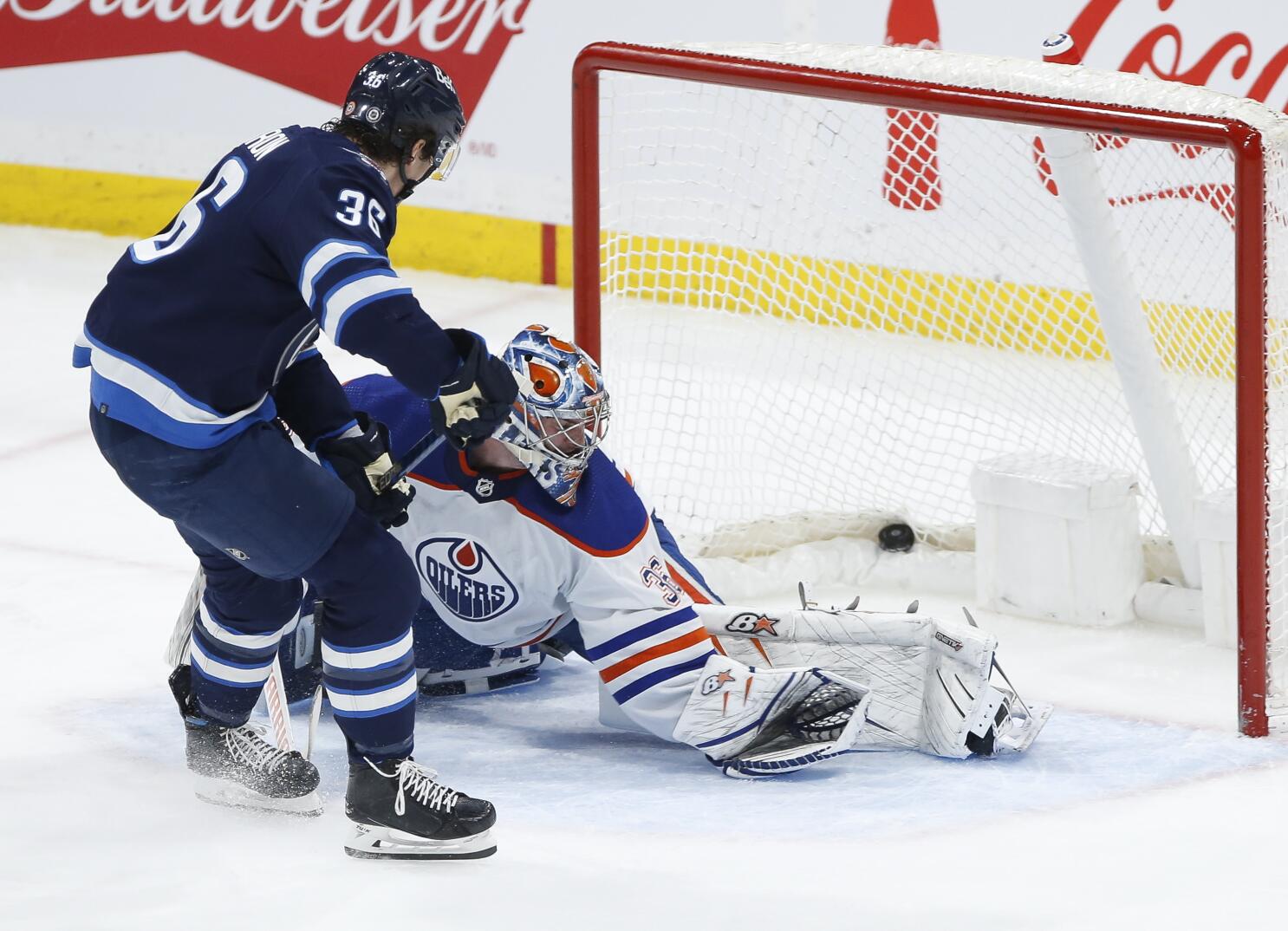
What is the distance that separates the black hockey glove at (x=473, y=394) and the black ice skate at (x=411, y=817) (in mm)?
519

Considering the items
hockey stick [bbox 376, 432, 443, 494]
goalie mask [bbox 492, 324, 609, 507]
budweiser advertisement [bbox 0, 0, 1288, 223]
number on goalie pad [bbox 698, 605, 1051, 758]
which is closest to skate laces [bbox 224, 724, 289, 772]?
hockey stick [bbox 376, 432, 443, 494]

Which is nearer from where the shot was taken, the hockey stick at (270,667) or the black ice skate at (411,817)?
the black ice skate at (411,817)

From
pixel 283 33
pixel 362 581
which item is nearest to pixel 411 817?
pixel 362 581

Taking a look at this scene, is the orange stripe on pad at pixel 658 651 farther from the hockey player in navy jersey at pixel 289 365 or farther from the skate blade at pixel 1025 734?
the skate blade at pixel 1025 734

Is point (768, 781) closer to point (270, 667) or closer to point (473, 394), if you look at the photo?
point (270, 667)

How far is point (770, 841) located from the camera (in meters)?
2.72

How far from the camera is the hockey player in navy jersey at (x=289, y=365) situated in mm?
2393

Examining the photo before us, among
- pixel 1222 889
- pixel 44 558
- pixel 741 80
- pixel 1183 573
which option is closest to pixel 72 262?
pixel 44 558

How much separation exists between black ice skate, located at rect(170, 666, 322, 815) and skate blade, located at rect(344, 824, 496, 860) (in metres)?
0.20

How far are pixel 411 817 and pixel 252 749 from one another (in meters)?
0.36

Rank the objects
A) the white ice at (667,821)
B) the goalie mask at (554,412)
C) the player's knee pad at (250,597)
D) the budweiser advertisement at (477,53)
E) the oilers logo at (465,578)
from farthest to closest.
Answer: the budweiser advertisement at (477,53) → the oilers logo at (465,578) → the goalie mask at (554,412) → the player's knee pad at (250,597) → the white ice at (667,821)

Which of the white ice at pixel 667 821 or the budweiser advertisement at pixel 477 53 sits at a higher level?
the budweiser advertisement at pixel 477 53

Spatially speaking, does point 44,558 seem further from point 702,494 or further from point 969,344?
point 969,344

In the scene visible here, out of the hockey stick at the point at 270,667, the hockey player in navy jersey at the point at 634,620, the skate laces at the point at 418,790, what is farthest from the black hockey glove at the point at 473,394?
the hockey stick at the point at 270,667
